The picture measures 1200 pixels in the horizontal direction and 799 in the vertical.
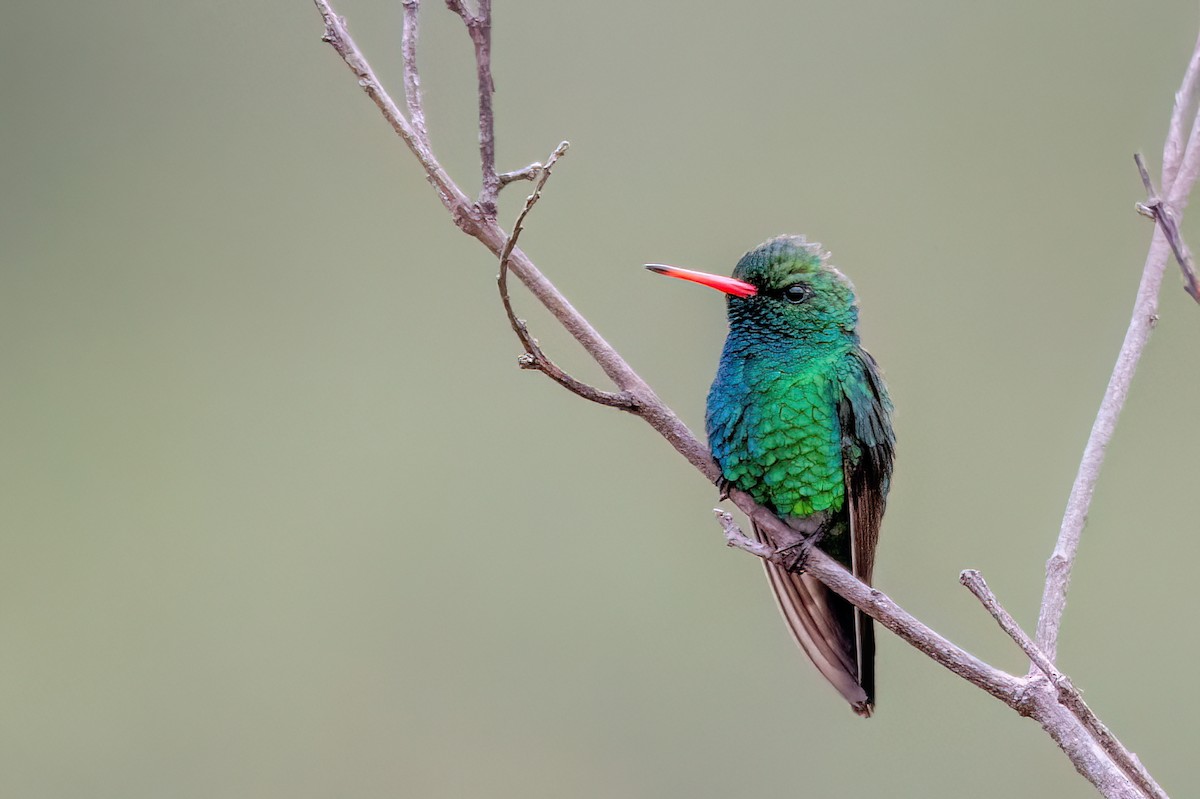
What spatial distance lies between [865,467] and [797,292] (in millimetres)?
337

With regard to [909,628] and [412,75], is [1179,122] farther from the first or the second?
[412,75]

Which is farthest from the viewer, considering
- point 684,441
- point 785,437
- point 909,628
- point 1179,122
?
point 785,437

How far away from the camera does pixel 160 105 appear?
4.91 meters

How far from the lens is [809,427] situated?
220 centimetres

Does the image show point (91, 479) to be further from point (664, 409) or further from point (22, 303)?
point (664, 409)

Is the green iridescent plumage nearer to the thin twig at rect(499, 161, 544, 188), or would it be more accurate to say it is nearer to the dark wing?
the dark wing

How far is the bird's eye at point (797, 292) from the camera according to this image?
224 centimetres

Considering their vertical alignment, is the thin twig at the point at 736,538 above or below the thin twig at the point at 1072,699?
above

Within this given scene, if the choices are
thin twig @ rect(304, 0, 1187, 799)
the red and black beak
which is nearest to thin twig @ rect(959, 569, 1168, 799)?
thin twig @ rect(304, 0, 1187, 799)

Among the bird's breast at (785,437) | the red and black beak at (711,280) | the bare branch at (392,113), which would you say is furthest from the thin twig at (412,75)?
the bird's breast at (785,437)

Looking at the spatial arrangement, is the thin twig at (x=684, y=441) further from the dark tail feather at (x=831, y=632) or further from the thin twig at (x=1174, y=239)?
the thin twig at (x=1174, y=239)

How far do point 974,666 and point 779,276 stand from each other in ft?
3.01

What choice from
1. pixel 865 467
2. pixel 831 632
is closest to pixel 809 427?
pixel 865 467

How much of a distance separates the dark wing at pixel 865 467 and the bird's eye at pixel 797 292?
5.8 inches
